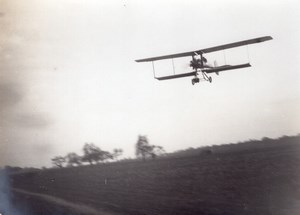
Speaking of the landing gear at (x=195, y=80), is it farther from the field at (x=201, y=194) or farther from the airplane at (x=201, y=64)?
the field at (x=201, y=194)

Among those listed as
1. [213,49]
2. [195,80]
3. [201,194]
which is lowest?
[201,194]

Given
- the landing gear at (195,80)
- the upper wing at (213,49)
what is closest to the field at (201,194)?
the upper wing at (213,49)

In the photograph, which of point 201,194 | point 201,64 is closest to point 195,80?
point 201,64

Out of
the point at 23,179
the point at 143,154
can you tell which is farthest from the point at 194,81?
the point at 143,154

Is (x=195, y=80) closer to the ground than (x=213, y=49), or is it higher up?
closer to the ground

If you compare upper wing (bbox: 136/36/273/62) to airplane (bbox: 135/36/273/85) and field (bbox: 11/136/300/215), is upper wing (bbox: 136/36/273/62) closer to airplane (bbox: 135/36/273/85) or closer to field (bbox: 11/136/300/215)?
airplane (bbox: 135/36/273/85)

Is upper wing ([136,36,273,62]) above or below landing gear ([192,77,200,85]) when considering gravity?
above

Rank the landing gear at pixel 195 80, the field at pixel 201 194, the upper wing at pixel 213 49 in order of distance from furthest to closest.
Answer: the landing gear at pixel 195 80, the field at pixel 201 194, the upper wing at pixel 213 49

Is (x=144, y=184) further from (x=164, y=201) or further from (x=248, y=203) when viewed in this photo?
(x=248, y=203)

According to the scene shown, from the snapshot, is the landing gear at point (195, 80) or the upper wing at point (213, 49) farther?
the landing gear at point (195, 80)

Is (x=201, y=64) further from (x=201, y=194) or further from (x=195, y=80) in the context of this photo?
(x=201, y=194)

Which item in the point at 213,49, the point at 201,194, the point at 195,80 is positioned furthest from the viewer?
the point at 201,194

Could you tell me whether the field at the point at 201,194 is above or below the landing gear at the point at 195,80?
below

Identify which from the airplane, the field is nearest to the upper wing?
the airplane
